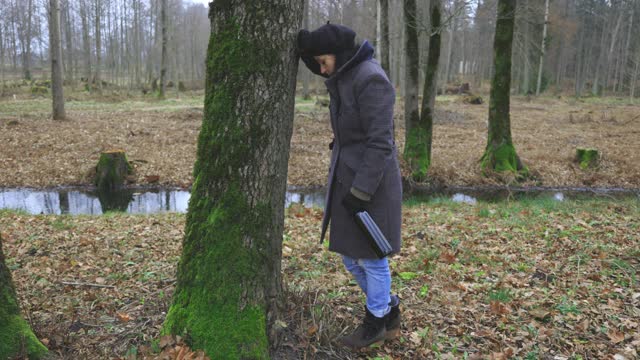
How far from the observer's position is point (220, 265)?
10.8ft

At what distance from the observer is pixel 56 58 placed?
65.0 ft

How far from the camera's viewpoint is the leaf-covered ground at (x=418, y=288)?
148 inches

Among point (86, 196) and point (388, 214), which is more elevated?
point (388, 214)

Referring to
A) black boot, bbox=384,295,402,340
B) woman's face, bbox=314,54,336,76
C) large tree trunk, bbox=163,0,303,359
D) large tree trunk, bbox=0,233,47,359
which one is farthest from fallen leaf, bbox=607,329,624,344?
large tree trunk, bbox=0,233,47,359

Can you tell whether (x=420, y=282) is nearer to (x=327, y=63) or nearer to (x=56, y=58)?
(x=327, y=63)

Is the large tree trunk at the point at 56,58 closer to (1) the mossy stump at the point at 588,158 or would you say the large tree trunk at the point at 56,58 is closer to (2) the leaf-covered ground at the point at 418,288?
(2) the leaf-covered ground at the point at 418,288

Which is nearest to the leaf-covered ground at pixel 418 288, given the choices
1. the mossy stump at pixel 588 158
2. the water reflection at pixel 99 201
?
the water reflection at pixel 99 201

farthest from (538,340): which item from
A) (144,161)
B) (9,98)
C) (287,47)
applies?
(9,98)

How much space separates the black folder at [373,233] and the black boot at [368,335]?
608 millimetres

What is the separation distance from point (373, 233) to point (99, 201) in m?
10.8

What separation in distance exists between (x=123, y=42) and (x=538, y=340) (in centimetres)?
5432

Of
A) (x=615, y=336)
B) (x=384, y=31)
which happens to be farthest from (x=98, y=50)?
(x=615, y=336)

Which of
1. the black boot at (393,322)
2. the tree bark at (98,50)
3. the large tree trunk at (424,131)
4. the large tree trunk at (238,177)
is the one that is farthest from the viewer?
the tree bark at (98,50)

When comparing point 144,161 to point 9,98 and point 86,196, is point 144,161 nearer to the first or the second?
point 86,196
